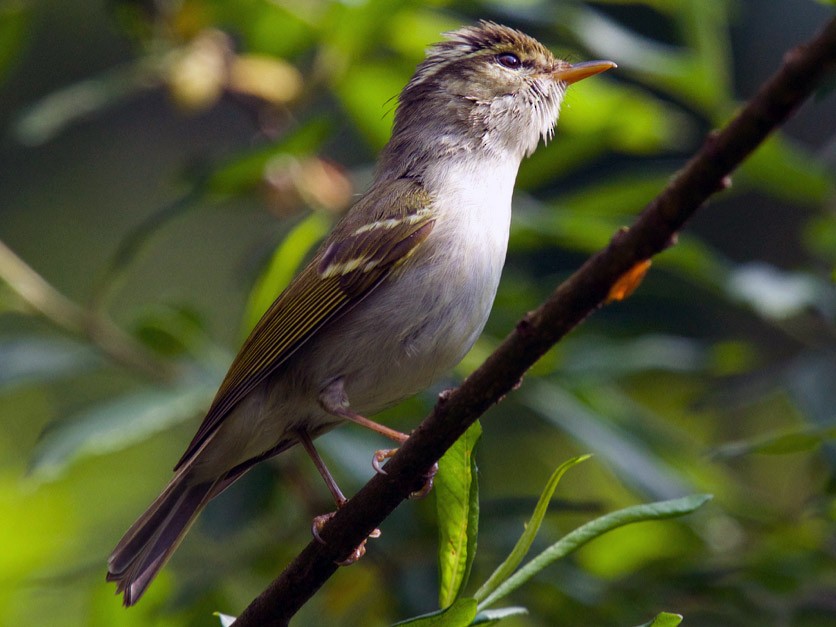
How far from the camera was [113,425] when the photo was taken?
3131 mm

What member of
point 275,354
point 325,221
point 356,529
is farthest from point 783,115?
point 325,221

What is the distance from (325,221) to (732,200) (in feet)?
11.7

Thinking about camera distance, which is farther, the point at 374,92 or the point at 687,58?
the point at 374,92

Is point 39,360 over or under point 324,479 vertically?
over

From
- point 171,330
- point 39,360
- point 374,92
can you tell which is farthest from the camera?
point 374,92

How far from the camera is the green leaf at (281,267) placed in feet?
10.5

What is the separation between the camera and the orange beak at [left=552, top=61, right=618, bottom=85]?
341 cm

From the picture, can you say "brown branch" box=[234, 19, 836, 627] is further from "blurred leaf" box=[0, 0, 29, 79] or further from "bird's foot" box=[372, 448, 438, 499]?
"blurred leaf" box=[0, 0, 29, 79]

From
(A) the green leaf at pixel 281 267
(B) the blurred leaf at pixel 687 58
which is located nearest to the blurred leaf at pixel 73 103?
(A) the green leaf at pixel 281 267

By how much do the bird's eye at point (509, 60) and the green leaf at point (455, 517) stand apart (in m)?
2.13

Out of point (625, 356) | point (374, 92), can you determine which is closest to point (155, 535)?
point (625, 356)

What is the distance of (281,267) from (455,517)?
1.44 meters

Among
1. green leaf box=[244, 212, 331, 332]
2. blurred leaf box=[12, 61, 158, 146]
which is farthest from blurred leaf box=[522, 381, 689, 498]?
blurred leaf box=[12, 61, 158, 146]

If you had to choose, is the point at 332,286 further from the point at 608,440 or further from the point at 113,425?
the point at 608,440
